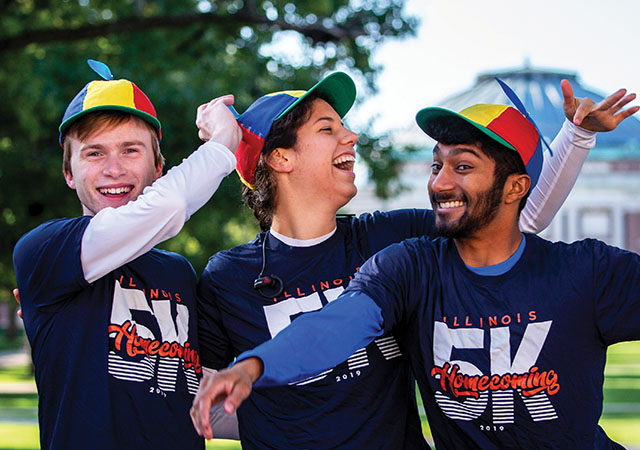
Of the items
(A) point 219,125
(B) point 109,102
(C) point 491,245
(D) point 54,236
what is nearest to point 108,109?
(B) point 109,102

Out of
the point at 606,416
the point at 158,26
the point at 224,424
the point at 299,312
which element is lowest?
the point at 606,416

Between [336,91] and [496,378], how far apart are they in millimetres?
1533

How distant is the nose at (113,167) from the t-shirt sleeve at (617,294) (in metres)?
1.91

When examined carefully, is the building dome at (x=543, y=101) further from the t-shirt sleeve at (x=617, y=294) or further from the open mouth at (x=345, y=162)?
the t-shirt sleeve at (x=617, y=294)

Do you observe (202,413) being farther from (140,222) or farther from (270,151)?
(270,151)

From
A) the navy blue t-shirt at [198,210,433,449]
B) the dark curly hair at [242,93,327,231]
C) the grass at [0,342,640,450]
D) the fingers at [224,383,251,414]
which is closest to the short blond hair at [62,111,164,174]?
the dark curly hair at [242,93,327,231]

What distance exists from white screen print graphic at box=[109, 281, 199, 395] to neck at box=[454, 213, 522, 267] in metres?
1.20

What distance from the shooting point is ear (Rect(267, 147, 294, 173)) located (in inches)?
144

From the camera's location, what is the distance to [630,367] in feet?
74.5

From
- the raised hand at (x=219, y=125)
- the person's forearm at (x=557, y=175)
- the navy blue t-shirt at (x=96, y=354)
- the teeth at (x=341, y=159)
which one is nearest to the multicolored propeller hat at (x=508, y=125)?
the person's forearm at (x=557, y=175)

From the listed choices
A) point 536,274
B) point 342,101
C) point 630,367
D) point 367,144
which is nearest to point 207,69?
point 367,144

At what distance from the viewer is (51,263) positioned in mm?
2971

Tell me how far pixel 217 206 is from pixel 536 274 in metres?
11.2

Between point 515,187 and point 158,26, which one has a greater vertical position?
Answer: point 158,26
